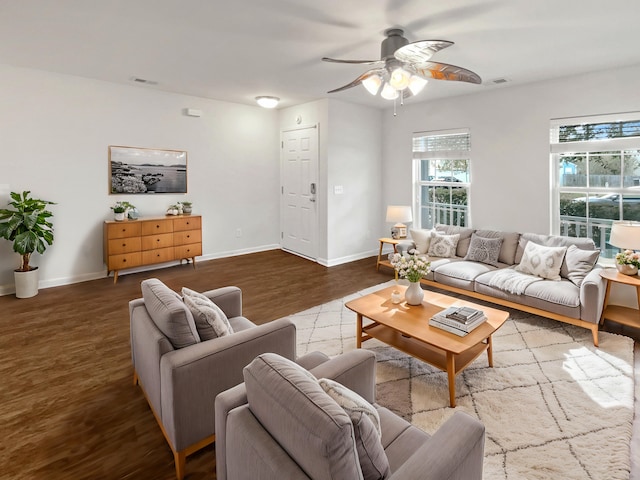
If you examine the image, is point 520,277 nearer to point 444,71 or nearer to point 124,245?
point 444,71

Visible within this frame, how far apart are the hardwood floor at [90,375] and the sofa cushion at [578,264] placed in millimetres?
2119

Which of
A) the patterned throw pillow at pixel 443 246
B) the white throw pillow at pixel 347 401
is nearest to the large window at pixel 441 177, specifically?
the patterned throw pillow at pixel 443 246

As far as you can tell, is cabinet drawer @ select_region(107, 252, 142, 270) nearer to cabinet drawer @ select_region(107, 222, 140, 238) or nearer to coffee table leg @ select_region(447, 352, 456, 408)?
cabinet drawer @ select_region(107, 222, 140, 238)

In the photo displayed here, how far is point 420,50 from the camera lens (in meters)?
2.52

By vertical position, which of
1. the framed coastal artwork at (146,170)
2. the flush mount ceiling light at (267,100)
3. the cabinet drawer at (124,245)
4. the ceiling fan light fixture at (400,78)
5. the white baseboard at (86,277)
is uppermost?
the flush mount ceiling light at (267,100)

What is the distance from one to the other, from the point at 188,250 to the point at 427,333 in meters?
4.14

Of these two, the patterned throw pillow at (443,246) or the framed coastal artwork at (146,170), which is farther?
the framed coastal artwork at (146,170)

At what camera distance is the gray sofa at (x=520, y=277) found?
10.5 ft

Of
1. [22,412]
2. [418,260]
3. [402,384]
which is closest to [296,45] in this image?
[418,260]

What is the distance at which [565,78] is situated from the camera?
4.34 metres

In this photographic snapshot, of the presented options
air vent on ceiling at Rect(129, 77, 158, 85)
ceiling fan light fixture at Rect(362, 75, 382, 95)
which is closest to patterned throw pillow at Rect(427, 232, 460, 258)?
ceiling fan light fixture at Rect(362, 75, 382, 95)

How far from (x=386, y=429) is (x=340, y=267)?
4.35 m

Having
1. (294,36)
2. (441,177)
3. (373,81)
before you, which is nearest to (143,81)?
(294,36)

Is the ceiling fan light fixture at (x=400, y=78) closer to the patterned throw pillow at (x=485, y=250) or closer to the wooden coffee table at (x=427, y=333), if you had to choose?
the wooden coffee table at (x=427, y=333)
